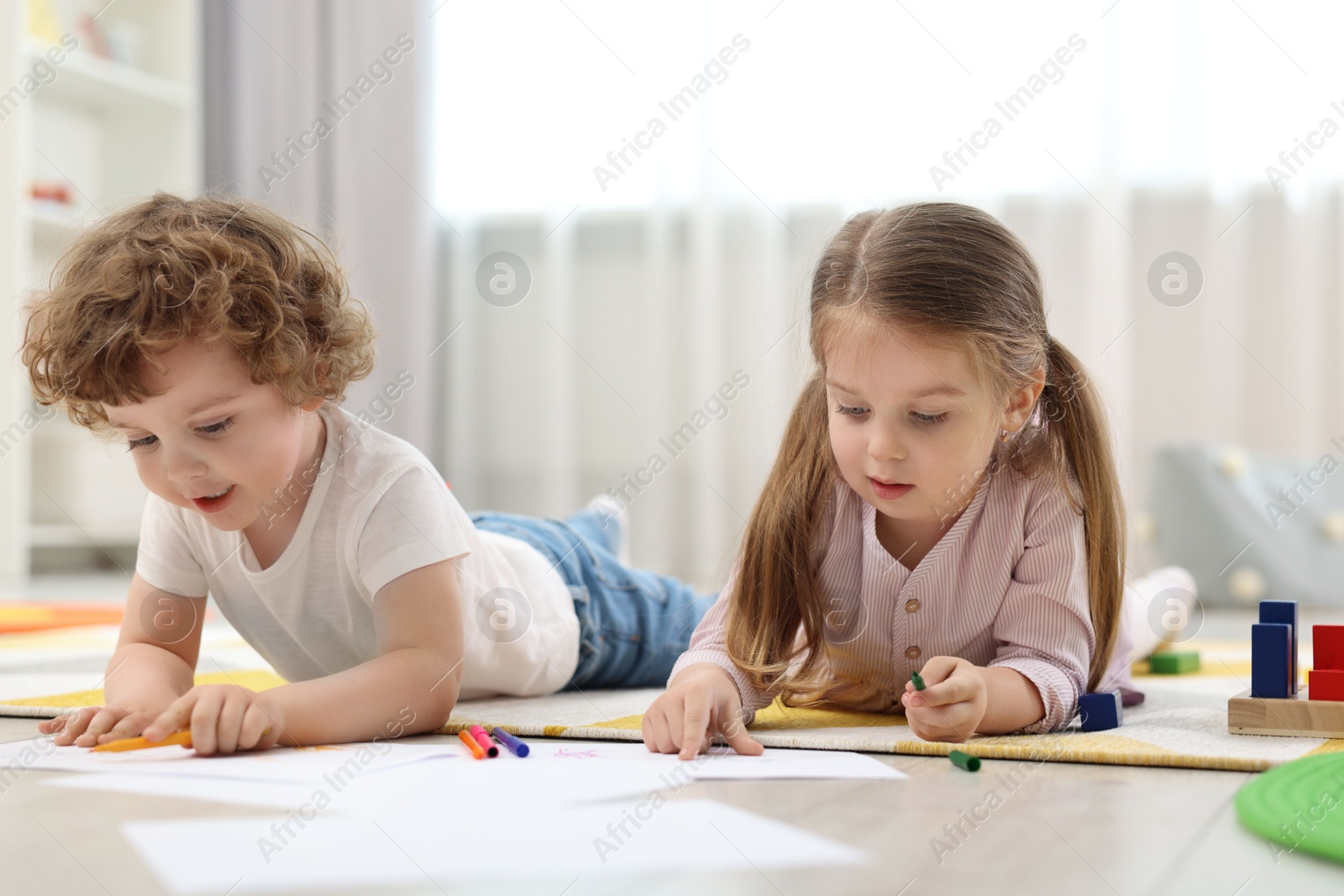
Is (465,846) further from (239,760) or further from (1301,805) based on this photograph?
(1301,805)

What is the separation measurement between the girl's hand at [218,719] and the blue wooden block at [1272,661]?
69cm

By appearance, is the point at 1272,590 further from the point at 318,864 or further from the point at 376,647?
the point at 318,864

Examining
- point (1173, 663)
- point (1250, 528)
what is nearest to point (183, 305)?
point (1173, 663)

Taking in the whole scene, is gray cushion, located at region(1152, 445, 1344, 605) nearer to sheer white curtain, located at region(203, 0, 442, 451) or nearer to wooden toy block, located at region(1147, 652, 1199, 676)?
wooden toy block, located at region(1147, 652, 1199, 676)

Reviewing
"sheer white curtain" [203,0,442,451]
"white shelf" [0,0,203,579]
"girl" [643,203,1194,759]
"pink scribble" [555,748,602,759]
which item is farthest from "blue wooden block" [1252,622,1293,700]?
"white shelf" [0,0,203,579]

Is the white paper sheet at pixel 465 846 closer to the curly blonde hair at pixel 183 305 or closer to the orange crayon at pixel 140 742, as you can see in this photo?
the orange crayon at pixel 140 742

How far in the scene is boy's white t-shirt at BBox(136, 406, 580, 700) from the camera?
3.14 feet

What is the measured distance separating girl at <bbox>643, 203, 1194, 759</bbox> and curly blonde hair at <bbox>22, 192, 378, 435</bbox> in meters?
0.36

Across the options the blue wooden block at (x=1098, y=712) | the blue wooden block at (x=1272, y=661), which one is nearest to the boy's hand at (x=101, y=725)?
the blue wooden block at (x=1098, y=712)

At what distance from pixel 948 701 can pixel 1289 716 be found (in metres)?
0.26

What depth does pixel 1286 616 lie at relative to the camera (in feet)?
3.25

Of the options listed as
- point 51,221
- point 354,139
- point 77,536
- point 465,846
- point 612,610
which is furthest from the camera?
point 354,139

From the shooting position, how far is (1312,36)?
246cm

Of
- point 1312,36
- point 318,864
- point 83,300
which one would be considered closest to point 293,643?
point 83,300
